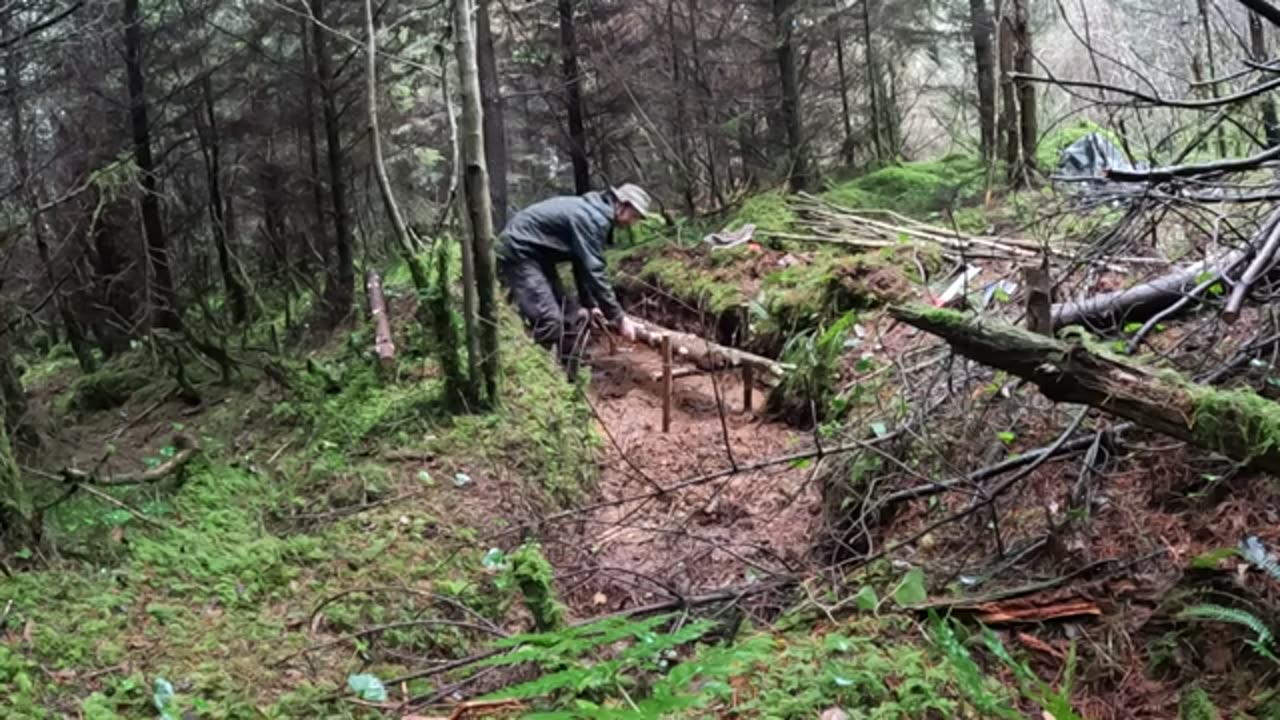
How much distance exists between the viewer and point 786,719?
8.13 feet

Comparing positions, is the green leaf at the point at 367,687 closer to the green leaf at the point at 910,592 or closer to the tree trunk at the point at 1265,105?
the green leaf at the point at 910,592

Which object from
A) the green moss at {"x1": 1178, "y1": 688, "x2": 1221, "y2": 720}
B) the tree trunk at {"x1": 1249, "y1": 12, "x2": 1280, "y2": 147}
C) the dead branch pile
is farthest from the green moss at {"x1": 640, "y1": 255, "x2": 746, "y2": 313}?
the green moss at {"x1": 1178, "y1": 688, "x2": 1221, "y2": 720}

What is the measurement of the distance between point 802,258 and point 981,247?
1.98 m

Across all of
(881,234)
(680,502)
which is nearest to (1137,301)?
(680,502)

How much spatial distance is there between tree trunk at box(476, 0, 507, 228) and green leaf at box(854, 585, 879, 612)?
30.4 feet

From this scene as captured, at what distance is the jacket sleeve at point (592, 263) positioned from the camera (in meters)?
7.48

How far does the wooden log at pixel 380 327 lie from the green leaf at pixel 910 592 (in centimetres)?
429

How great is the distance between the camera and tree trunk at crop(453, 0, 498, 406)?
18.0 ft

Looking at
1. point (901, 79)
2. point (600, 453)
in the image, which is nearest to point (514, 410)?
point (600, 453)

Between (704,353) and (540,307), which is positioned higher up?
(540,307)

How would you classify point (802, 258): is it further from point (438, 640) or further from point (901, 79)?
point (901, 79)

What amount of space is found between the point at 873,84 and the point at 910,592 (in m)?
13.9

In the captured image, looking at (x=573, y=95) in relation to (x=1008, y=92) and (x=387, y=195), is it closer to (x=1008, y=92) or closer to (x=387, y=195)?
(x=1008, y=92)

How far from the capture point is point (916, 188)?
11875 mm
